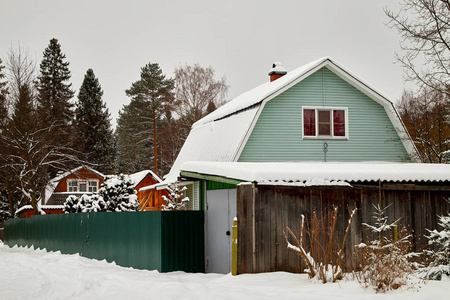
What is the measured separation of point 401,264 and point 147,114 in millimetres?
46783

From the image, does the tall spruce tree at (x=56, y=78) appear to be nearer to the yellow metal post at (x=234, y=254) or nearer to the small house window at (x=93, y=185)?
the small house window at (x=93, y=185)

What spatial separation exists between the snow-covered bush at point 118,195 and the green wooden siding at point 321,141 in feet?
16.7

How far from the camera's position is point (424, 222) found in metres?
11.9

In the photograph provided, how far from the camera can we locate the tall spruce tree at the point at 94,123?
54919 mm

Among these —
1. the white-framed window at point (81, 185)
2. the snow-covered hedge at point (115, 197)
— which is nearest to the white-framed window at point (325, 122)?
the snow-covered hedge at point (115, 197)

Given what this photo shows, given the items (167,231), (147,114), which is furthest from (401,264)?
(147,114)

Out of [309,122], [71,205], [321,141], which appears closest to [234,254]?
[321,141]

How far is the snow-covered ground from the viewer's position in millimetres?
8406

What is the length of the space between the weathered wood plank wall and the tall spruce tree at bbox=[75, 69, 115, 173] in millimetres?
44692

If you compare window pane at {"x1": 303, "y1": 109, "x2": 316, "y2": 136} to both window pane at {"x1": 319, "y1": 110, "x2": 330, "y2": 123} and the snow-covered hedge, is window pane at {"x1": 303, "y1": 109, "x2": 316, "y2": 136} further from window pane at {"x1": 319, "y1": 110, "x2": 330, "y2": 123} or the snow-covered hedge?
the snow-covered hedge

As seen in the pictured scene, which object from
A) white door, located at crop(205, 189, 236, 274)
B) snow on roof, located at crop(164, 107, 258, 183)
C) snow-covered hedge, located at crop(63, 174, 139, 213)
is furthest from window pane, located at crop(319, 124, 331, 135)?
snow-covered hedge, located at crop(63, 174, 139, 213)

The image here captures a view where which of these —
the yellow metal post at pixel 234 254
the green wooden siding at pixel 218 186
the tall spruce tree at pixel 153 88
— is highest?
the tall spruce tree at pixel 153 88

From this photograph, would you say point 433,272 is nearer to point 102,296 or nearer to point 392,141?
point 102,296

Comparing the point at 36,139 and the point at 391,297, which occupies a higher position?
the point at 36,139
